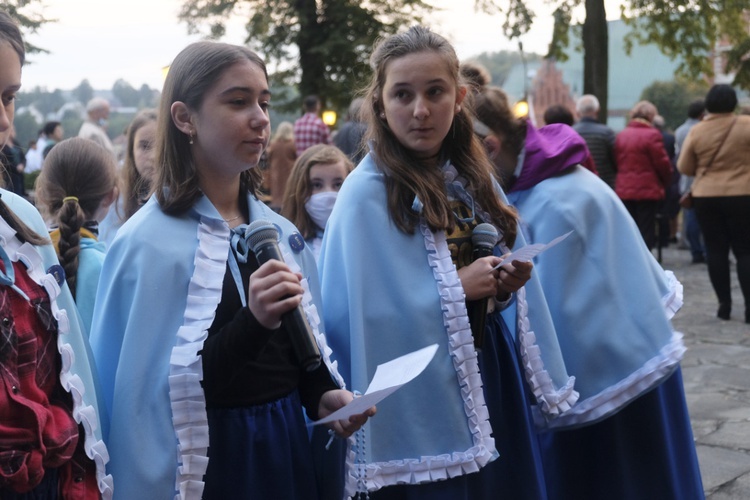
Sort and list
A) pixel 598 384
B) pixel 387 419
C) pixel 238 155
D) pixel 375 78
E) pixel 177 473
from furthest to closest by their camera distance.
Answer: pixel 598 384 → pixel 375 78 → pixel 387 419 → pixel 238 155 → pixel 177 473

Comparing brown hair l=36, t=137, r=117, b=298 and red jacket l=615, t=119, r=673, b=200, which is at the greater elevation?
brown hair l=36, t=137, r=117, b=298

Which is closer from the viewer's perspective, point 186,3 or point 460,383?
point 460,383

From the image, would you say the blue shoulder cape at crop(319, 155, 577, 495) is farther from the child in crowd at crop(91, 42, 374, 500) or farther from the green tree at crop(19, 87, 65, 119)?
the green tree at crop(19, 87, 65, 119)

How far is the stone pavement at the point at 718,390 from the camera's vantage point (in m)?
4.84

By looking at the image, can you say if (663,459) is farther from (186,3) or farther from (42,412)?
(186,3)

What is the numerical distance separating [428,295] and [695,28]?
16.7 meters

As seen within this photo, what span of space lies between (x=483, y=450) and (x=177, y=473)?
98cm

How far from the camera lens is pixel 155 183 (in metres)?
2.60

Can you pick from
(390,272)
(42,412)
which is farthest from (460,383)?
(42,412)

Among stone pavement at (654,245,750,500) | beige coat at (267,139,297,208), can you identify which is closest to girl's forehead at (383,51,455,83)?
stone pavement at (654,245,750,500)

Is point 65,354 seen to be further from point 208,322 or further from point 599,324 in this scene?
point 599,324

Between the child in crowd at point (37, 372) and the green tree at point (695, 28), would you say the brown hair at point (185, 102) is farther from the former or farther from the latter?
the green tree at point (695, 28)

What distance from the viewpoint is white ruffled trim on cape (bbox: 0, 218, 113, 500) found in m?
2.08

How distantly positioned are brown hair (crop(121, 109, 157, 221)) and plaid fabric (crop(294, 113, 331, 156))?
21.7 feet
